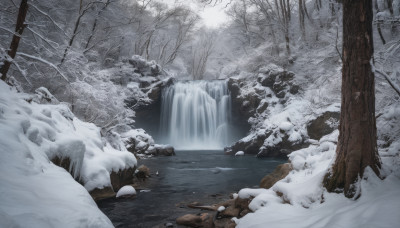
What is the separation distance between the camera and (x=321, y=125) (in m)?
17.1

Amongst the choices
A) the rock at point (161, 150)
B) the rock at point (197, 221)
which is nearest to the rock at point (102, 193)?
the rock at point (197, 221)

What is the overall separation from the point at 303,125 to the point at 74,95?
53.4 ft

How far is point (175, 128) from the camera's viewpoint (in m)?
28.4

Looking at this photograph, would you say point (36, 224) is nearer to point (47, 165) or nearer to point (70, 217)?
point (70, 217)

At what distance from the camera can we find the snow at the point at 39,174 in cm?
228

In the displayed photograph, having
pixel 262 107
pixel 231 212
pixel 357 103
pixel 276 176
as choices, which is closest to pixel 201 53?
pixel 262 107

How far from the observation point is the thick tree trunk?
3.50m

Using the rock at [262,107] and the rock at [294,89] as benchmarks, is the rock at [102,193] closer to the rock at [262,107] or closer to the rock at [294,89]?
the rock at [262,107]

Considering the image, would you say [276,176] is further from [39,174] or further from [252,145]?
[252,145]

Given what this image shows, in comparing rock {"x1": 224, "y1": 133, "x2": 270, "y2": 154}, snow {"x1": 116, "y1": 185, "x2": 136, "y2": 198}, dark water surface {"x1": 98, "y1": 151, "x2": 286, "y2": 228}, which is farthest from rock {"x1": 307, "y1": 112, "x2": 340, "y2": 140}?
snow {"x1": 116, "y1": 185, "x2": 136, "y2": 198}

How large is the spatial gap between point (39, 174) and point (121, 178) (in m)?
5.33

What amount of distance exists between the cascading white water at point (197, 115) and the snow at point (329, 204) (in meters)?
22.2

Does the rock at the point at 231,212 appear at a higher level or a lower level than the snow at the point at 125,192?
Result: higher

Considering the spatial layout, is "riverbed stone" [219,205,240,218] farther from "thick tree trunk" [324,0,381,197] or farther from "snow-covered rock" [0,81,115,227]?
"snow-covered rock" [0,81,115,227]
